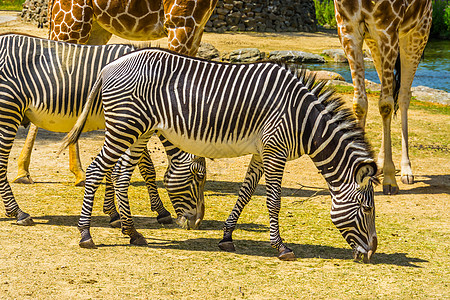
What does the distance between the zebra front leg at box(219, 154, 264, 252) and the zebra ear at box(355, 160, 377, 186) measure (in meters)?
0.98

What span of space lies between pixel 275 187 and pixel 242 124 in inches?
25.7

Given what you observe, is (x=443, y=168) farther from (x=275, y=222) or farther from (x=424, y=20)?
(x=275, y=222)

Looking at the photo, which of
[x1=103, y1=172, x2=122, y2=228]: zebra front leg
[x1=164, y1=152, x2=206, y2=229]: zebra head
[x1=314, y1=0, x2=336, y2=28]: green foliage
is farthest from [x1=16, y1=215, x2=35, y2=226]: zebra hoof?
[x1=314, y1=0, x2=336, y2=28]: green foliage

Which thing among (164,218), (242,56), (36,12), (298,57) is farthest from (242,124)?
(36,12)

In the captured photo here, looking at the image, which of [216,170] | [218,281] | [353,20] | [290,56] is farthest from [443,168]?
[290,56]

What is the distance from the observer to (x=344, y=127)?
5434mm

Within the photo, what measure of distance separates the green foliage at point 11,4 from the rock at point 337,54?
19.6 meters

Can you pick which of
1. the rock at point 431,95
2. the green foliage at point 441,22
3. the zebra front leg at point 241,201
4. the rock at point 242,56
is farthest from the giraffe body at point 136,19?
the green foliage at point 441,22

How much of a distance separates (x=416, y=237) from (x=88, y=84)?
3750mm

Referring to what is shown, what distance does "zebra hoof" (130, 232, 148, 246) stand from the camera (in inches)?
227

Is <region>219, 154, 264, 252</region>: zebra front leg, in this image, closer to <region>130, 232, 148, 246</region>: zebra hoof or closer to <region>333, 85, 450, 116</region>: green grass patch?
<region>130, 232, 148, 246</region>: zebra hoof

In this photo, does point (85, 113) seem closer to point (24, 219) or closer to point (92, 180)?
point (92, 180)

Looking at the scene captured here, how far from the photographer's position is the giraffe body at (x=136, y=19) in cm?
798

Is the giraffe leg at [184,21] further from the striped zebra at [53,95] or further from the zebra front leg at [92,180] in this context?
the zebra front leg at [92,180]
